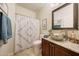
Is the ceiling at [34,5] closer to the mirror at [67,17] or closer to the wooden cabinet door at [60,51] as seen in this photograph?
the mirror at [67,17]

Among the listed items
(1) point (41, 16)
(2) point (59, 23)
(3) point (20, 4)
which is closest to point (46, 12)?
(1) point (41, 16)

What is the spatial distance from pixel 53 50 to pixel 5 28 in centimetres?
75

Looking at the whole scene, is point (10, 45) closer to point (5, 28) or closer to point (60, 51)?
point (5, 28)

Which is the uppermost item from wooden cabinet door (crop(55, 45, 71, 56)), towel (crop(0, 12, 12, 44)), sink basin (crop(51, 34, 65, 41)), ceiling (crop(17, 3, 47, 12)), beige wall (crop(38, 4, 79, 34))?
ceiling (crop(17, 3, 47, 12))

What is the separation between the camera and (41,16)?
4.50 ft

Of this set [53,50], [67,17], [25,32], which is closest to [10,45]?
[25,32]

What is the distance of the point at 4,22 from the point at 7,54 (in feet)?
1.56

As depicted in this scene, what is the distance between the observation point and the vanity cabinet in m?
1.07

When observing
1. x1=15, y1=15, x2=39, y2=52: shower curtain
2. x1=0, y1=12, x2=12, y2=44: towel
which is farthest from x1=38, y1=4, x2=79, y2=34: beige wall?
x1=0, y1=12, x2=12, y2=44: towel

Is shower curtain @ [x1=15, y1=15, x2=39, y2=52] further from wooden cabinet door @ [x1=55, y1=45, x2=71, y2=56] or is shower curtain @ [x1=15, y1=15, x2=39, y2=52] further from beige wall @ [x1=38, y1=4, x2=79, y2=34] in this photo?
wooden cabinet door @ [x1=55, y1=45, x2=71, y2=56]

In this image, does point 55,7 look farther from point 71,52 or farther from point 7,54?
point 7,54

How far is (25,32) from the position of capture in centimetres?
141

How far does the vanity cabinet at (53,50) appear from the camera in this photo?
107 cm

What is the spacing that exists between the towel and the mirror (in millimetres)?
683
